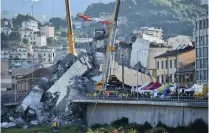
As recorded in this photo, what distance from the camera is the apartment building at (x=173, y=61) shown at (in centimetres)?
8225

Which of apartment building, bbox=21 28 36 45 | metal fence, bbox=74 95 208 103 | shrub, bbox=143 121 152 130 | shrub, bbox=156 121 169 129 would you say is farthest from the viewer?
apartment building, bbox=21 28 36 45

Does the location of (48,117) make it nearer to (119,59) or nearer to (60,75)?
(60,75)

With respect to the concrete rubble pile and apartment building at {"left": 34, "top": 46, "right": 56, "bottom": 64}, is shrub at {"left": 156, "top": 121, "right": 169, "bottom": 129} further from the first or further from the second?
apartment building at {"left": 34, "top": 46, "right": 56, "bottom": 64}

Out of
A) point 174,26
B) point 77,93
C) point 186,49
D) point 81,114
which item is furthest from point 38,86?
point 174,26

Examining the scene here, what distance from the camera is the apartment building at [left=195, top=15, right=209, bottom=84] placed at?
69.8m

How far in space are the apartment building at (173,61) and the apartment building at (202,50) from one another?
337 inches

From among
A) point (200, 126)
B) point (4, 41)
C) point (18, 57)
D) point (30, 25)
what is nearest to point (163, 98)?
point (200, 126)

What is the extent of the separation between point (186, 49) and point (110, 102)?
24923 millimetres

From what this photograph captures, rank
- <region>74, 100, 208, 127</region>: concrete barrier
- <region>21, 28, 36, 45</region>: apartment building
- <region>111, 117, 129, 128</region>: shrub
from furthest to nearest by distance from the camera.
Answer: <region>21, 28, 36, 45</region>: apartment building < <region>111, 117, 129, 128</region>: shrub < <region>74, 100, 208, 127</region>: concrete barrier

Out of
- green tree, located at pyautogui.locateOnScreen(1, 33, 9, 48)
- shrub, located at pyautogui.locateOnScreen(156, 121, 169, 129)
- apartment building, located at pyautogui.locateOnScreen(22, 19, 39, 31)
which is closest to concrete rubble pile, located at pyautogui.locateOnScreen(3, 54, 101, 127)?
shrub, located at pyautogui.locateOnScreen(156, 121, 169, 129)

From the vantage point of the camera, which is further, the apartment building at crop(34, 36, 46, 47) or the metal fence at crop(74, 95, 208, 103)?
the apartment building at crop(34, 36, 46, 47)

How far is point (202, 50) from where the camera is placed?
70.8 m

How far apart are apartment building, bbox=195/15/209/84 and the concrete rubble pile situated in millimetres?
14196

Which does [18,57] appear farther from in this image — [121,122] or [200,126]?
[200,126]
